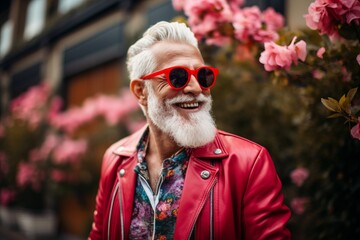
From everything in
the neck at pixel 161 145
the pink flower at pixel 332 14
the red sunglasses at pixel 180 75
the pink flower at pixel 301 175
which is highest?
the pink flower at pixel 332 14

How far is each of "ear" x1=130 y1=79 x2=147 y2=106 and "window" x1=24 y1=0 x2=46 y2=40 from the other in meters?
10.3

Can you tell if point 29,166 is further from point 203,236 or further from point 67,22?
point 203,236

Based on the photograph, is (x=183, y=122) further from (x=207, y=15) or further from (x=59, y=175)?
(x=59, y=175)

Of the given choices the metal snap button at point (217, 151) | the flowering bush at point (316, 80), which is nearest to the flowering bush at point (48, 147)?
the flowering bush at point (316, 80)

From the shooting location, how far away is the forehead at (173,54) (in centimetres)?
202

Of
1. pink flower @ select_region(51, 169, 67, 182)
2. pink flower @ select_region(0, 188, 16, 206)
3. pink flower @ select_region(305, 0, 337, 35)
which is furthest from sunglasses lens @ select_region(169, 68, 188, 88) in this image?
pink flower @ select_region(0, 188, 16, 206)

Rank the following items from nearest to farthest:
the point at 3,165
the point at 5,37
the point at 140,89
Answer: the point at 140,89 → the point at 3,165 → the point at 5,37

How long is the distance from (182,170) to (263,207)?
0.48m

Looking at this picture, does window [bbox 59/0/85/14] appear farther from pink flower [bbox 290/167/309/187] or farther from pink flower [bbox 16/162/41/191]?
pink flower [bbox 290/167/309/187]

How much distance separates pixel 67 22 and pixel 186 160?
27.8 ft

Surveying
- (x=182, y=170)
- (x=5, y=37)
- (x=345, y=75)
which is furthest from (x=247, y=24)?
(x=5, y=37)

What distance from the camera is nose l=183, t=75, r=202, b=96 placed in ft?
6.53

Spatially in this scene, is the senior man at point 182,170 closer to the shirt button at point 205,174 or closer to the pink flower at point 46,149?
the shirt button at point 205,174

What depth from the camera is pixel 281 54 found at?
212 centimetres
